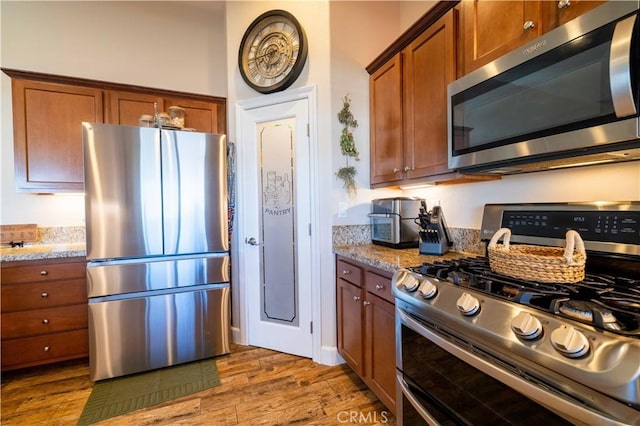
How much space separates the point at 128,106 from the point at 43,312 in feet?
6.12

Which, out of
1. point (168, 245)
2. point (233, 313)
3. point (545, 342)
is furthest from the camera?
point (233, 313)

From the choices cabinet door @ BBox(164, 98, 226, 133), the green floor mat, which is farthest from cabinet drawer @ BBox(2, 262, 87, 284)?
cabinet door @ BBox(164, 98, 226, 133)

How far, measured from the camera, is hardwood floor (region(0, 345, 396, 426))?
5.68ft

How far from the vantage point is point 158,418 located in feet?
5.71

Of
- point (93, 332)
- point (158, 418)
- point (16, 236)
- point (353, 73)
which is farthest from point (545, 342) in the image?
point (16, 236)

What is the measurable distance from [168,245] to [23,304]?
112cm

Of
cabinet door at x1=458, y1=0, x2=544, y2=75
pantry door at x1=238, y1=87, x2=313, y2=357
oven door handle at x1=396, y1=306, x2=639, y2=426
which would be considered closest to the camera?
oven door handle at x1=396, y1=306, x2=639, y2=426

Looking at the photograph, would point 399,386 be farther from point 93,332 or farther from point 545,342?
point 93,332

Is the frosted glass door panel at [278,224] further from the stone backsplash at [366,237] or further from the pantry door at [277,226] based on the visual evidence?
the stone backsplash at [366,237]

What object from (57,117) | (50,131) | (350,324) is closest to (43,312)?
(50,131)

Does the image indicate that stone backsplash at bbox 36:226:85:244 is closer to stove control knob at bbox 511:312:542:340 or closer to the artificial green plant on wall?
the artificial green plant on wall

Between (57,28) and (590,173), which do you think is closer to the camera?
(590,173)

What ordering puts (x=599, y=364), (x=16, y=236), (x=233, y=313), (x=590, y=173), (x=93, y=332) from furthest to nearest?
(x=233, y=313), (x=16, y=236), (x=93, y=332), (x=590, y=173), (x=599, y=364)

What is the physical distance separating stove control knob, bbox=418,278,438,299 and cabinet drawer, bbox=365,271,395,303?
1.34 feet
